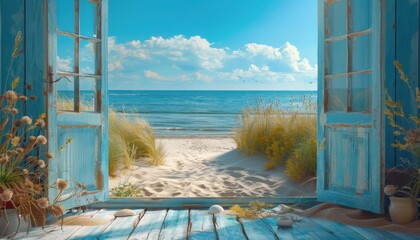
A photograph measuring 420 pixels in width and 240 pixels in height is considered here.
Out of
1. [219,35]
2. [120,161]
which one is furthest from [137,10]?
[120,161]

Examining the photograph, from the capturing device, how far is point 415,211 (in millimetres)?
3551

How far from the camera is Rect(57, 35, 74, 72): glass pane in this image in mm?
3812

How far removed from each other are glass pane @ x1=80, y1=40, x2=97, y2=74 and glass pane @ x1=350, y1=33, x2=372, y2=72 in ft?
6.90

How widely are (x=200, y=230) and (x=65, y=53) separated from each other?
1715mm

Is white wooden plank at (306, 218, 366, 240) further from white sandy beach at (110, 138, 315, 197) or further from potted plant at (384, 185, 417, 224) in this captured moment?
white sandy beach at (110, 138, 315, 197)

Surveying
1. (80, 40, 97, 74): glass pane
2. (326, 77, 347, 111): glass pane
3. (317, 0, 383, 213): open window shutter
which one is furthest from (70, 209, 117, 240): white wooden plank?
(326, 77, 347, 111): glass pane

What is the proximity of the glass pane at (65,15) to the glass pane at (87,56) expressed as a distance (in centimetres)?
16

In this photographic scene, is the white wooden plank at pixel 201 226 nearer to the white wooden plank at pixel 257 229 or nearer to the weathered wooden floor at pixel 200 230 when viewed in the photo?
the weathered wooden floor at pixel 200 230

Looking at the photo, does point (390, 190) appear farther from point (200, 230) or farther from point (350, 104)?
point (200, 230)

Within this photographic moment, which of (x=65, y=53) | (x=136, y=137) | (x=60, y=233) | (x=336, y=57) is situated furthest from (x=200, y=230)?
(x=136, y=137)

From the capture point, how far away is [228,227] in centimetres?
355

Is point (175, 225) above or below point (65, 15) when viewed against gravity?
below

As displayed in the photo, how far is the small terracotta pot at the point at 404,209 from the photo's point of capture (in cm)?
352

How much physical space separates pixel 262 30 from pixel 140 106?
42.3 feet
